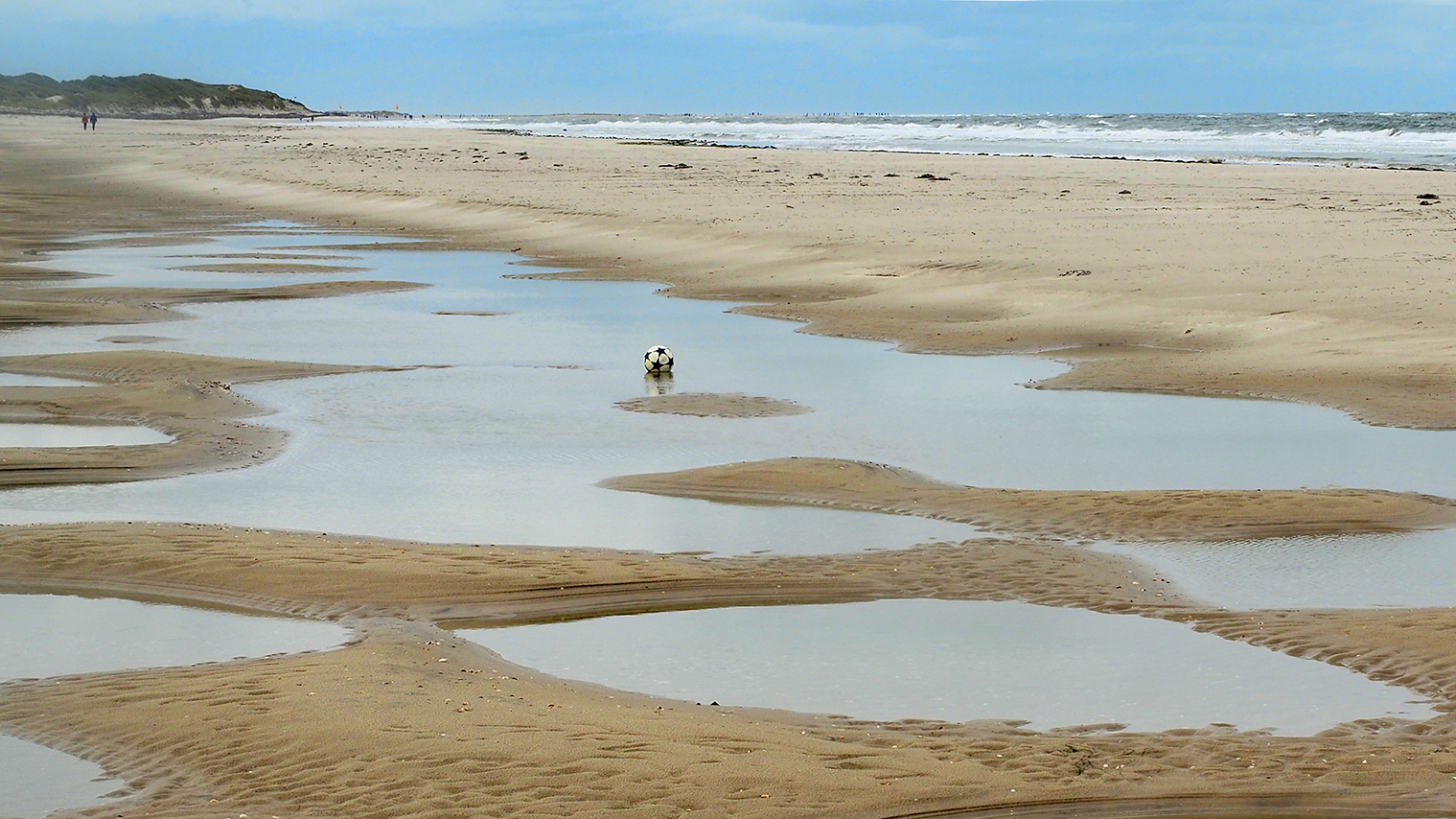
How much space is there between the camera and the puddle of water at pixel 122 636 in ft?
22.6

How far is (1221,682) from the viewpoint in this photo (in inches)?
258

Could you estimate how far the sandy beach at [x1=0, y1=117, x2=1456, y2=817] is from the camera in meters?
5.43

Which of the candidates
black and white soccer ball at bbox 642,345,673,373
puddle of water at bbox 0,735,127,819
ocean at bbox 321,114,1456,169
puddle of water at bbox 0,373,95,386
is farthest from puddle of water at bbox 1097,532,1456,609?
ocean at bbox 321,114,1456,169

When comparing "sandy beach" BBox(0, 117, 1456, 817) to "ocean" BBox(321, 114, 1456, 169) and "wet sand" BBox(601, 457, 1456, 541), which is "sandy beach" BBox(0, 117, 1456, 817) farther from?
"ocean" BBox(321, 114, 1456, 169)

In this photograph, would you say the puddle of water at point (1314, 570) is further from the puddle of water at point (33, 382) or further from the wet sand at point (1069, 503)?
the puddle of water at point (33, 382)

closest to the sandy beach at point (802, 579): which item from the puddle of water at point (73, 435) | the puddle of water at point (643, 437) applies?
the puddle of water at point (73, 435)

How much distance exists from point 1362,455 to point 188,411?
883 cm

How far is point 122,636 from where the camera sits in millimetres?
7305

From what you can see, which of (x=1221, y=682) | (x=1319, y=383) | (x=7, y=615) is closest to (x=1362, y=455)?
(x=1319, y=383)

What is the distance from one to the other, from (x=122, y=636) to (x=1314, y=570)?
5826 millimetres

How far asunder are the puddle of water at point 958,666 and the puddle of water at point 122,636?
0.86 m

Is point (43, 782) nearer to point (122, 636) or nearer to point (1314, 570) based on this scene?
point (122, 636)

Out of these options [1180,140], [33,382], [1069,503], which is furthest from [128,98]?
[1069,503]

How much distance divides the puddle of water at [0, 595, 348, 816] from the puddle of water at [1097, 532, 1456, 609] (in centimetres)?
422
